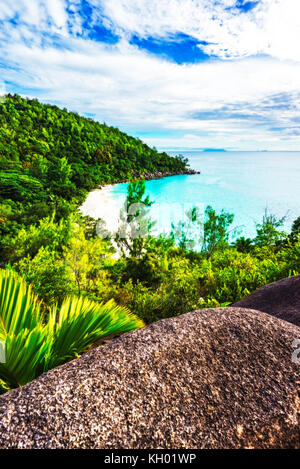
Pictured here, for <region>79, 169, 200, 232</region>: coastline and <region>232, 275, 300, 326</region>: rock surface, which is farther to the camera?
<region>79, 169, 200, 232</region>: coastline

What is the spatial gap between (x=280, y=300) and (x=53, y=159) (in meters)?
55.5

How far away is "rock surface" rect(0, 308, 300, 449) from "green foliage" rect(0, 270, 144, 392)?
0.30 metres

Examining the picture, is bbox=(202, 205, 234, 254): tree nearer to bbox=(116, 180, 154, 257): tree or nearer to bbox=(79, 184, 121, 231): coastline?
bbox=(116, 180, 154, 257): tree

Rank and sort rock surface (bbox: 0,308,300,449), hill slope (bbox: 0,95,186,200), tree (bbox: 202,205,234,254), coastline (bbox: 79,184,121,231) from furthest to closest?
hill slope (bbox: 0,95,186,200), coastline (bbox: 79,184,121,231), tree (bbox: 202,205,234,254), rock surface (bbox: 0,308,300,449)

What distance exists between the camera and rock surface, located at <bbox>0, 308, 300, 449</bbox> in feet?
5.60

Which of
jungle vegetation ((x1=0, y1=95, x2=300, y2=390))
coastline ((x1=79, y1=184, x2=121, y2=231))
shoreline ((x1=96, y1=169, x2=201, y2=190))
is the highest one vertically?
shoreline ((x1=96, y1=169, x2=201, y2=190))

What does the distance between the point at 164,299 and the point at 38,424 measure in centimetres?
651

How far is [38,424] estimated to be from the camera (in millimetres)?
1696

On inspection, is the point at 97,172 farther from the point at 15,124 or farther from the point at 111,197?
the point at 15,124

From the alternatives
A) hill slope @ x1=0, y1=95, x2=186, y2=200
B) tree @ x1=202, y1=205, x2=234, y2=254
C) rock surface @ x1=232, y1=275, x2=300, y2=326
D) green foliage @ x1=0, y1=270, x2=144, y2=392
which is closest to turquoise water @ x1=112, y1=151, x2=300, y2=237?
hill slope @ x1=0, y1=95, x2=186, y2=200

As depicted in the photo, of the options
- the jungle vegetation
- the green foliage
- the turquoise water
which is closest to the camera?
the green foliage

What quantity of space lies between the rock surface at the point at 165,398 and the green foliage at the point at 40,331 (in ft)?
0.98

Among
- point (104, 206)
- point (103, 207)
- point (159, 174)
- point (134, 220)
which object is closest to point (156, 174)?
point (159, 174)
